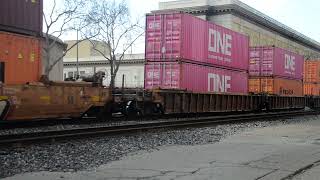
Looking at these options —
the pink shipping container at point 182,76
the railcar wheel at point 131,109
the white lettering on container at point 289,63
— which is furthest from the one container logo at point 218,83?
the white lettering on container at point 289,63

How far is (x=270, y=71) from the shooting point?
3306 centimetres

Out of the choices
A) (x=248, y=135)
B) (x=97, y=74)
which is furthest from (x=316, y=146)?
(x=97, y=74)

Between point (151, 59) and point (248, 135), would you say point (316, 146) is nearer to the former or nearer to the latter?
point (248, 135)

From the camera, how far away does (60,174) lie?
8.16 metres

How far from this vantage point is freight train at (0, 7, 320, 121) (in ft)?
54.1

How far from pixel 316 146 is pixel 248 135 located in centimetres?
308

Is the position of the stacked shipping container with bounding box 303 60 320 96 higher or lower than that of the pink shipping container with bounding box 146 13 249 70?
lower

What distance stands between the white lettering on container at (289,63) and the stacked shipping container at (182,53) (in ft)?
33.3

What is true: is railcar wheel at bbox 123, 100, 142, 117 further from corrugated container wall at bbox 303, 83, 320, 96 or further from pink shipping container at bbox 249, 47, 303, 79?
corrugated container wall at bbox 303, 83, 320, 96

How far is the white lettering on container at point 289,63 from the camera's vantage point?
35475 millimetres

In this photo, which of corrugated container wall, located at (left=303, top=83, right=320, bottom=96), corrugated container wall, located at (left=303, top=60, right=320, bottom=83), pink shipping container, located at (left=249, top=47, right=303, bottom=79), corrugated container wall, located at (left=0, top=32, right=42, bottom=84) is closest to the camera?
corrugated container wall, located at (left=0, top=32, right=42, bottom=84)

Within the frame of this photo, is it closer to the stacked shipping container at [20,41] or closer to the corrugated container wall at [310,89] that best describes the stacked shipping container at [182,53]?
the stacked shipping container at [20,41]

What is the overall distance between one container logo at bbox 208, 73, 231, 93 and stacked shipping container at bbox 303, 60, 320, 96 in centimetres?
1627

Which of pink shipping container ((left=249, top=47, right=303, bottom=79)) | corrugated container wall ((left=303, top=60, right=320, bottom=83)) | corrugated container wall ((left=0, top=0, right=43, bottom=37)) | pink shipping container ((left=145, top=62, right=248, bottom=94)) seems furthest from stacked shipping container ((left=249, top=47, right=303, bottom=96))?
corrugated container wall ((left=0, top=0, right=43, bottom=37))
